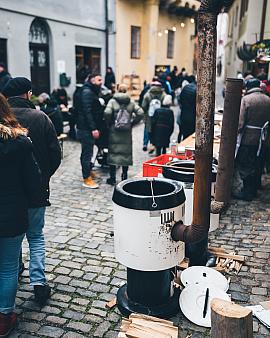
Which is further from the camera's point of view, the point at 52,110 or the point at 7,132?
the point at 52,110

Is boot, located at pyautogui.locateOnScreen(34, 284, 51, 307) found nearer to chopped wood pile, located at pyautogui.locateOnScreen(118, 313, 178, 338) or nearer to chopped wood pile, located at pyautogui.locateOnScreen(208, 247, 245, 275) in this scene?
chopped wood pile, located at pyautogui.locateOnScreen(118, 313, 178, 338)

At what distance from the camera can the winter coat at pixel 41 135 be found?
12.3 ft

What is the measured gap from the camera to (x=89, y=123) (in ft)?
24.1

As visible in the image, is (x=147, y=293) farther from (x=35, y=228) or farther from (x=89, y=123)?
(x=89, y=123)

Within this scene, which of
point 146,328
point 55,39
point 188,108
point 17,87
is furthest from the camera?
point 55,39

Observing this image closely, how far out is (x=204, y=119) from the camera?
323cm

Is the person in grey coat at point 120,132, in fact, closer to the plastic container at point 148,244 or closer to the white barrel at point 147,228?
the plastic container at point 148,244

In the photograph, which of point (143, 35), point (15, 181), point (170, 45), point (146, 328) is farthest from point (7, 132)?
point (170, 45)

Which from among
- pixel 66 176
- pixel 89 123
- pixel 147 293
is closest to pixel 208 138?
pixel 147 293

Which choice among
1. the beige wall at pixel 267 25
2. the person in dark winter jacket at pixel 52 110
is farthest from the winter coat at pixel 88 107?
the beige wall at pixel 267 25

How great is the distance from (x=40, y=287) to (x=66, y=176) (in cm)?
464

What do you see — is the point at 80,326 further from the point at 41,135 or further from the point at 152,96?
the point at 152,96

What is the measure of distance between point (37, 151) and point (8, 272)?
1.11 m

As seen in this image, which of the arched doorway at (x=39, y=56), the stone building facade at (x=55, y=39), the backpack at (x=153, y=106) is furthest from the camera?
the arched doorway at (x=39, y=56)
